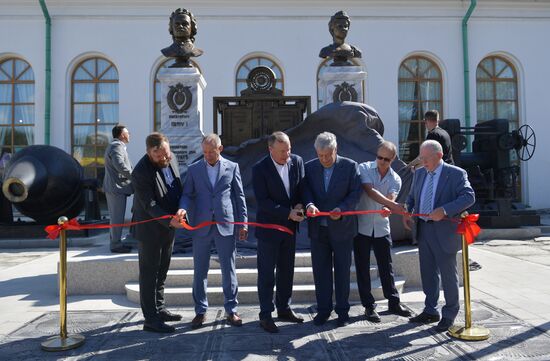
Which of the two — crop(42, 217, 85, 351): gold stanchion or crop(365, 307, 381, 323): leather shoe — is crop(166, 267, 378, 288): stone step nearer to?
crop(365, 307, 381, 323): leather shoe

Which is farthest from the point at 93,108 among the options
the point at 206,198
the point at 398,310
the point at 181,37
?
the point at 398,310

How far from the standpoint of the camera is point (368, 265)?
459cm

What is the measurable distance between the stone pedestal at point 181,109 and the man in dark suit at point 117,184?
2.10m

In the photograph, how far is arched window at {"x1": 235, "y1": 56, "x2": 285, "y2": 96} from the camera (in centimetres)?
1585

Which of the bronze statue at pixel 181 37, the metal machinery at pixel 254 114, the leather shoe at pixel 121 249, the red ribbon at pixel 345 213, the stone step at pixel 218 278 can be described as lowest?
the stone step at pixel 218 278

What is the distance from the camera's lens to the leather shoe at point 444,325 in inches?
161

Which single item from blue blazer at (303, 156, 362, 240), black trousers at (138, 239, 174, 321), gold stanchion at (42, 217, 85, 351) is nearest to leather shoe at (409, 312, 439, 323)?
blue blazer at (303, 156, 362, 240)

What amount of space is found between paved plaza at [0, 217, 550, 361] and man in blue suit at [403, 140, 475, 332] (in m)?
0.26

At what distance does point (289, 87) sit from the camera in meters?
15.7

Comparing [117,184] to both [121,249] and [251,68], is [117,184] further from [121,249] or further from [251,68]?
[251,68]

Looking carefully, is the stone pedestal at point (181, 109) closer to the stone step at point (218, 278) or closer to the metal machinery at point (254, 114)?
the metal machinery at point (254, 114)

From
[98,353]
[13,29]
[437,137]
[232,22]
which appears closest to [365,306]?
[98,353]

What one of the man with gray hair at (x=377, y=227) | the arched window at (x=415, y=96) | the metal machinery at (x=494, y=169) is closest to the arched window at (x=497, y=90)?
the arched window at (x=415, y=96)

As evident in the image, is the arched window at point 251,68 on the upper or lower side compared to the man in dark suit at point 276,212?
upper
